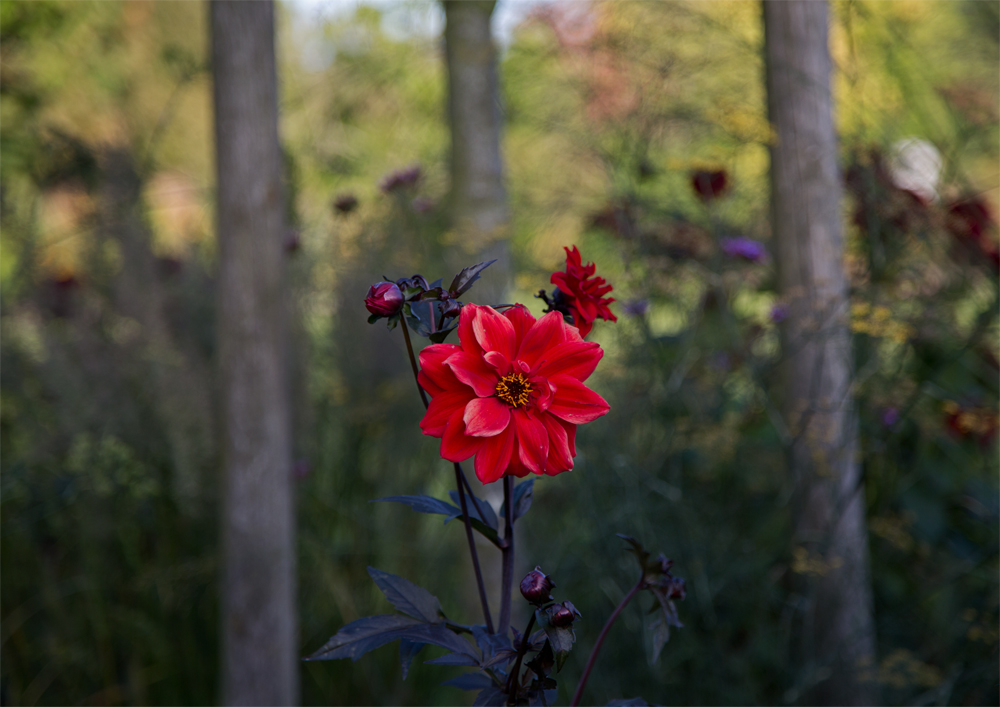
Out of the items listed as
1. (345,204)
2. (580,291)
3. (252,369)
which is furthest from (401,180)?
(580,291)

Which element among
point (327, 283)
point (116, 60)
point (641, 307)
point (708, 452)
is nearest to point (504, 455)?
point (641, 307)

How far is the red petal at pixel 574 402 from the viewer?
0.62 metres

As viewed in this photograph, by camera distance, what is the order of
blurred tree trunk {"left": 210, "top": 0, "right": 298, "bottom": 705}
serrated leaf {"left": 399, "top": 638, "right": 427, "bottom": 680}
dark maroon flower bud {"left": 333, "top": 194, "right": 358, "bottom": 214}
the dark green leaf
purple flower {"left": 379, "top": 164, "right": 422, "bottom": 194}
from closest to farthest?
the dark green leaf
serrated leaf {"left": 399, "top": 638, "right": 427, "bottom": 680}
blurred tree trunk {"left": 210, "top": 0, "right": 298, "bottom": 705}
dark maroon flower bud {"left": 333, "top": 194, "right": 358, "bottom": 214}
purple flower {"left": 379, "top": 164, "right": 422, "bottom": 194}

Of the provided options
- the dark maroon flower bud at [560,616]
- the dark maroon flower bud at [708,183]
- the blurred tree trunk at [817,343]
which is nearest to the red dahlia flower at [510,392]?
the dark maroon flower bud at [560,616]

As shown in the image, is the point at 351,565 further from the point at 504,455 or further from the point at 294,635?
the point at 504,455

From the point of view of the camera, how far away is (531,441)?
0.61 meters

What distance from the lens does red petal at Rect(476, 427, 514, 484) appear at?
1.94 feet

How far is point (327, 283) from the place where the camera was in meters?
2.28

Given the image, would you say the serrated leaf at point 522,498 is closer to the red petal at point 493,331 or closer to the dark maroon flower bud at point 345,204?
the red petal at point 493,331

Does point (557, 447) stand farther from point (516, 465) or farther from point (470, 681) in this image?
point (470, 681)

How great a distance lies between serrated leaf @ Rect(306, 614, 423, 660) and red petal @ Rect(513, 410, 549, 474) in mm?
216

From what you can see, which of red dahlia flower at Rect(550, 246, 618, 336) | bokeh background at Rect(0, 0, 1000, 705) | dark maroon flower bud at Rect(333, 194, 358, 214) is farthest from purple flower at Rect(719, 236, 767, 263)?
red dahlia flower at Rect(550, 246, 618, 336)

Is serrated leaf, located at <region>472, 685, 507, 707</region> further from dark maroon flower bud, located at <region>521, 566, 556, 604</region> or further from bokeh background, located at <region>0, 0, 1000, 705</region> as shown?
bokeh background, located at <region>0, 0, 1000, 705</region>

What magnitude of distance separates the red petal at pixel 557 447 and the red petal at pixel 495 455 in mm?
35
